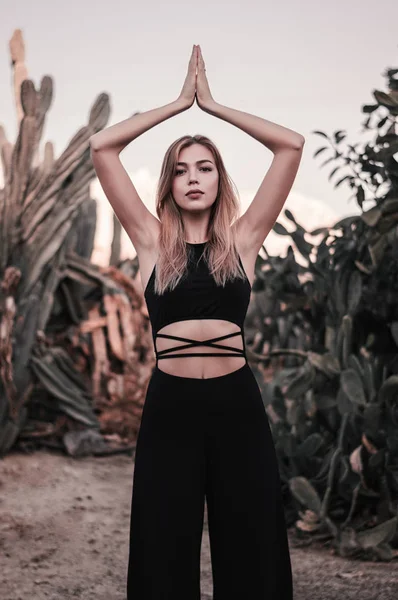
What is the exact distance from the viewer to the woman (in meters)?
2.12

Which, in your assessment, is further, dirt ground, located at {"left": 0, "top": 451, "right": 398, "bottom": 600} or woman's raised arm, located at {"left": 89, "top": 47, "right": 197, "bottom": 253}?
dirt ground, located at {"left": 0, "top": 451, "right": 398, "bottom": 600}

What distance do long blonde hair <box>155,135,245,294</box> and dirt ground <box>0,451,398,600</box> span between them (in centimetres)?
154

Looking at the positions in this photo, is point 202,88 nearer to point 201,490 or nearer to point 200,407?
point 200,407

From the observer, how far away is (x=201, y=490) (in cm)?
214

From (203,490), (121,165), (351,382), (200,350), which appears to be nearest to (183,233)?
(121,165)

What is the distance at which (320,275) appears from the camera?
3.95 meters

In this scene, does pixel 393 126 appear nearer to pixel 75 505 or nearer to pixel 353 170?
pixel 353 170

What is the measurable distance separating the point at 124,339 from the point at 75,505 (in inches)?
87.5

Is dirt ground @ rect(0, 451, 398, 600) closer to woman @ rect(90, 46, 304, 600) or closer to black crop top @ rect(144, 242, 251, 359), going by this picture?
woman @ rect(90, 46, 304, 600)

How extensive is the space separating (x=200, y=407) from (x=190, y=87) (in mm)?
1020

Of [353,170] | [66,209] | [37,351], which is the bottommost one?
[37,351]

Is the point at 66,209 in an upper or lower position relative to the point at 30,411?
upper

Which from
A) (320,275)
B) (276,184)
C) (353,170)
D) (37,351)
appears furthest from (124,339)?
(276,184)

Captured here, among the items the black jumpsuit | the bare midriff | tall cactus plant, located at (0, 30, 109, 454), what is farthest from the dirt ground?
the bare midriff
